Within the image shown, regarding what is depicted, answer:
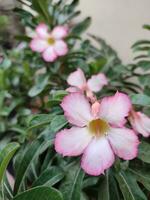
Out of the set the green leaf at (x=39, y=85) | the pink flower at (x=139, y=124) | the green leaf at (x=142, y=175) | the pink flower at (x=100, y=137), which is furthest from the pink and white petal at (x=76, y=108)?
the green leaf at (x=39, y=85)

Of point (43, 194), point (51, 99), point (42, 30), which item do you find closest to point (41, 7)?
point (42, 30)

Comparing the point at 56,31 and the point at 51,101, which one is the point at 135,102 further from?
the point at 56,31

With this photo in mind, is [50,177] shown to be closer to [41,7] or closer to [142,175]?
[142,175]

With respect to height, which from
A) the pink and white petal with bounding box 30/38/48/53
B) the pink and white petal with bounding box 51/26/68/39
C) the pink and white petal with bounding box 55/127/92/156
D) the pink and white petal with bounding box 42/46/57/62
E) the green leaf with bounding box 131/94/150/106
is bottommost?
the pink and white petal with bounding box 55/127/92/156

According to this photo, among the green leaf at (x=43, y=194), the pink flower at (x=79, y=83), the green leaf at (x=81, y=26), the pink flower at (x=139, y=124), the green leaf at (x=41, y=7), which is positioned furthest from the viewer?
the green leaf at (x=81, y=26)

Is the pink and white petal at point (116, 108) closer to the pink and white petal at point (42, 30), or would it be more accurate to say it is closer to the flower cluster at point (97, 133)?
the flower cluster at point (97, 133)

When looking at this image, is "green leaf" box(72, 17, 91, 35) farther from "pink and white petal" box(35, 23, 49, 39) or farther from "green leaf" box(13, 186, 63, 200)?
"green leaf" box(13, 186, 63, 200)

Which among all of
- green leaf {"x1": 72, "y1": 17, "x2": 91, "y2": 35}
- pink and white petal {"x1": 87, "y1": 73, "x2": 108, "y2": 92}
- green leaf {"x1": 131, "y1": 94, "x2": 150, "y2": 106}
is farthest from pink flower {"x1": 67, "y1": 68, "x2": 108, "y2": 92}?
green leaf {"x1": 72, "y1": 17, "x2": 91, "y2": 35}
